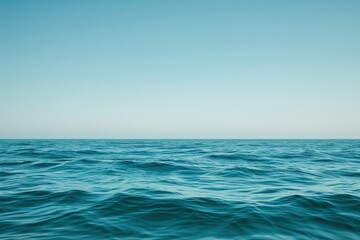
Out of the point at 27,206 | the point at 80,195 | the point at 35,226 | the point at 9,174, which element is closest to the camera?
the point at 35,226

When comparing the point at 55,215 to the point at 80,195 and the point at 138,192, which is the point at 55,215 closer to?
the point at 80,195

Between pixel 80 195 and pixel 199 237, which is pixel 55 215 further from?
pixel 199 237

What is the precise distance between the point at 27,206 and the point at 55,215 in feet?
4.79

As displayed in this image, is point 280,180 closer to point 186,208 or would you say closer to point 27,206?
point 186,208

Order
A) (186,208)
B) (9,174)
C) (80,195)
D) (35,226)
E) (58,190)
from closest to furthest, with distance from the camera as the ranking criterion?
1. (35,226)
2. (186,208)
3. (80,195)
4. (58,190)
5. (9,174)

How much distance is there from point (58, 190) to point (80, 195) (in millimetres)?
1216

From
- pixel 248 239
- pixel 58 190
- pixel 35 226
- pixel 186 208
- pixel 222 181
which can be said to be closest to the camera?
pixel 248 239

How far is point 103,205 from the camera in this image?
6.42 m

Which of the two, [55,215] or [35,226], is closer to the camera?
[35,226]

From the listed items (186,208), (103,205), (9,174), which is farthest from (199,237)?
(9,174)

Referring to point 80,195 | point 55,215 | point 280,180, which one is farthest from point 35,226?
point 280,180

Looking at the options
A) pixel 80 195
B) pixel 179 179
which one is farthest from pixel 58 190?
pixel 179 179

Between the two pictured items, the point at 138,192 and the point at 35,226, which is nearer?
the point at 35,226

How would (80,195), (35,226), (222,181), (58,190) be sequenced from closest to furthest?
1. (35,226)
2. (80,195)
3. (58,190)
4. (222,181)
